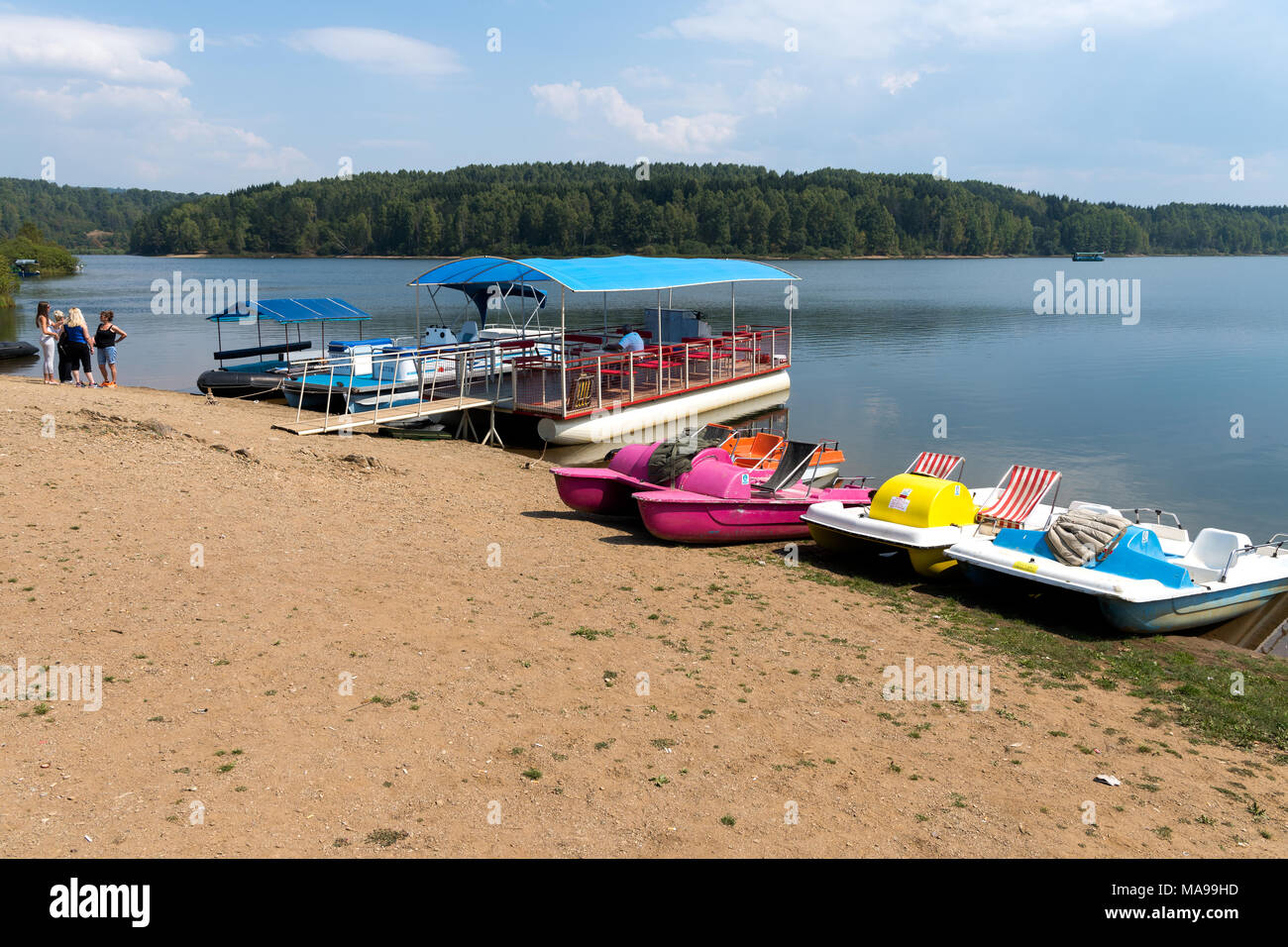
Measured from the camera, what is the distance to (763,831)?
5711 millimetres

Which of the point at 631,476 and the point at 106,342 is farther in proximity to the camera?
the point at 106,342

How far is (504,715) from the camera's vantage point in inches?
278

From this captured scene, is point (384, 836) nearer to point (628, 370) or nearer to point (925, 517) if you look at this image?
point (925, 517)

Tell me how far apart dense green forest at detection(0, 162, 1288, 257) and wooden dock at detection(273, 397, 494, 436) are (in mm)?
114024

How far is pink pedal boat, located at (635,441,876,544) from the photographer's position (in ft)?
41.8

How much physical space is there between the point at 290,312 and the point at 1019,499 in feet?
74.1

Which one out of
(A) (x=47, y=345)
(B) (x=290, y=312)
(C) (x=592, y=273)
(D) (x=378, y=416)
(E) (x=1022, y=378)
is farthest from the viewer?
(E) (x=1022, y=378)

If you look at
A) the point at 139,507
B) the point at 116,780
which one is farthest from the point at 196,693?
the point at 139,507

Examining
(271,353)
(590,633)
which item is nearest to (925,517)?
(590,633)

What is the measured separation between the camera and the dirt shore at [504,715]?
18.4ft

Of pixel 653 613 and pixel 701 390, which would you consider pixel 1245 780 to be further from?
pixel 701 390

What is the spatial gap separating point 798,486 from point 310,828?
10.5m

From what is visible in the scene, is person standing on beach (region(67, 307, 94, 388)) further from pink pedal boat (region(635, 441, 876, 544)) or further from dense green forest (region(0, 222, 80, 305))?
dense green forest (region(0, 222, 80, 305))

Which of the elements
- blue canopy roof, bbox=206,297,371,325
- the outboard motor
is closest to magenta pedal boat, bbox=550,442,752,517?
the outboard motor
